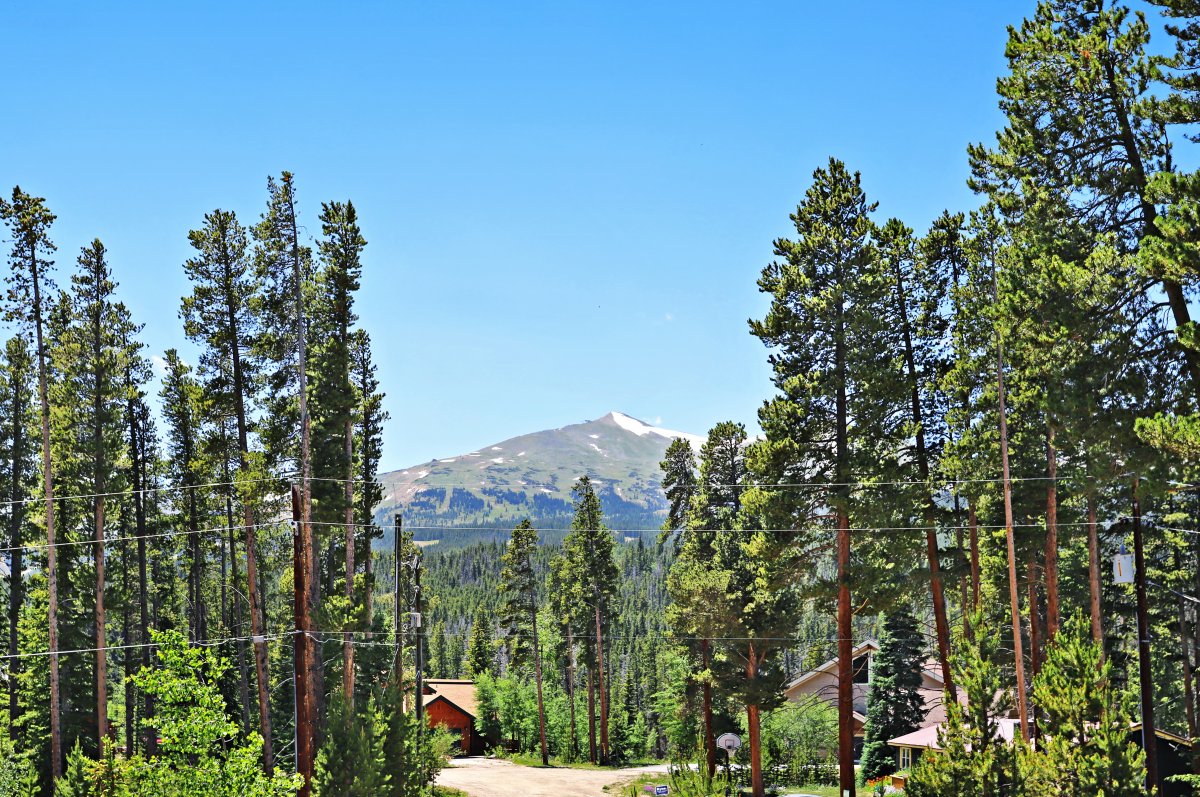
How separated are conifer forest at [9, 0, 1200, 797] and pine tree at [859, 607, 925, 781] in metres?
0.14

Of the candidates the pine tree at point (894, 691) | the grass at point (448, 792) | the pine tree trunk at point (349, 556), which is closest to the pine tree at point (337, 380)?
the pine tree trunk at point (349, 556)

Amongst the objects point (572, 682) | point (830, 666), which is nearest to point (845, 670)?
point (830, 666)

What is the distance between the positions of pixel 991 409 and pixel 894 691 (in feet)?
75.2

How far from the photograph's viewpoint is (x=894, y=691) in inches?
1916

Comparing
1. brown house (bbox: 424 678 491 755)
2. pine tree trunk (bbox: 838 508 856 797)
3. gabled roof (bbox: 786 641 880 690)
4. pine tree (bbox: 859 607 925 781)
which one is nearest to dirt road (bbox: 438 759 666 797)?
gabled roof (bbox: 786 641 880 690)

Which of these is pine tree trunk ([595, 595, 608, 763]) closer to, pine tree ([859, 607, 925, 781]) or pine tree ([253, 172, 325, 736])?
pine tree ([859, 607, 925, 781])

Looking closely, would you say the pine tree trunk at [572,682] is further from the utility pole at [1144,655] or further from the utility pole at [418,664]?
the utility pole at [1144,655]

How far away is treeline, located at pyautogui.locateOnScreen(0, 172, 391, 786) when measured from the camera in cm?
3125

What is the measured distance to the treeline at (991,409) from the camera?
20156 millimetres

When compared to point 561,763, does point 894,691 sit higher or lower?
higher

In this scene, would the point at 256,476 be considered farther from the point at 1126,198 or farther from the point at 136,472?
the point at 1126,198

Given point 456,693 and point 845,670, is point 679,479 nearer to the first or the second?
point 845,670

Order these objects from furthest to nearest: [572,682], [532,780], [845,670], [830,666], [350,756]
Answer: [572,682]
[830,666]
[532,780]
[845,670]
[350,756]

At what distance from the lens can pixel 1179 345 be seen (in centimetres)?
1980
